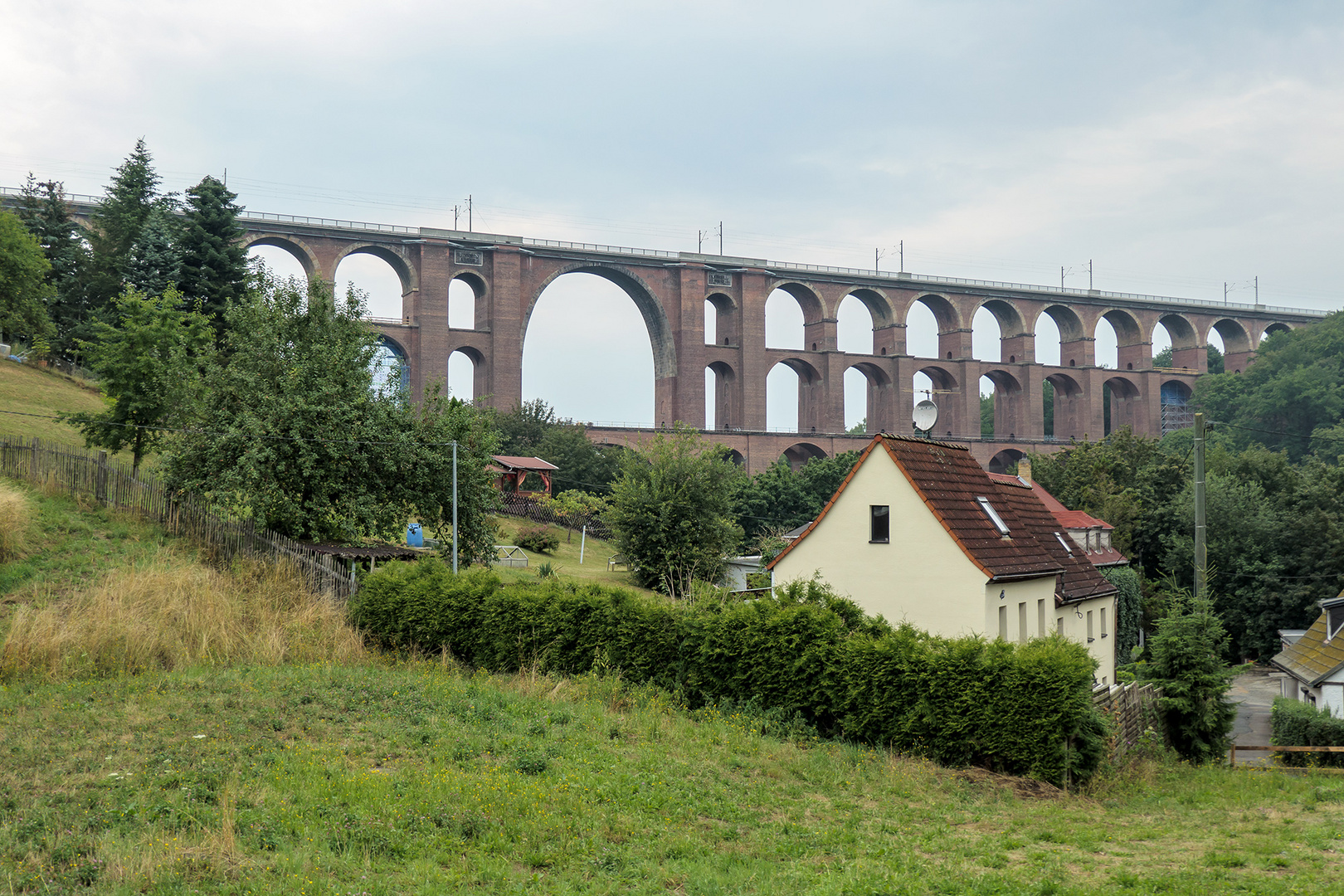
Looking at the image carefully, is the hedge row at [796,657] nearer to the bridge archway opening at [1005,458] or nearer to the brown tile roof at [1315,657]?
the brown tile roof at [1315,657]

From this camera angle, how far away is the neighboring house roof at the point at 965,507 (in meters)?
17.7

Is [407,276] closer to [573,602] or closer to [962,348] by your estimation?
[962,348]

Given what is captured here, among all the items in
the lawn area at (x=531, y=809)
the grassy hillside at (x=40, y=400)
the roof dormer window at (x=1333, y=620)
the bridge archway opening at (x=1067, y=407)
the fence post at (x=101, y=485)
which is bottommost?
the roof dormer window at (x=1333, y=620)

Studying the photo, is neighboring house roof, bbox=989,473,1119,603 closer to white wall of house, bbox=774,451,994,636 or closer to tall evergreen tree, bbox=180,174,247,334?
white wall of house, bbox=774,451,994,636

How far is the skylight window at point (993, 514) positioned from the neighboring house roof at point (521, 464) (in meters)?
32.3

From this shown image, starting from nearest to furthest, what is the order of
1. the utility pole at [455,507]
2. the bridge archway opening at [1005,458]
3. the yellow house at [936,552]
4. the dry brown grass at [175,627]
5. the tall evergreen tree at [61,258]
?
the dry brown grass at [175,627] → the yellow house at [936,552] → the utility pole at [455,507] → the tall evergreen tree at [61,258] → the bridge archway opening at [1005,458]

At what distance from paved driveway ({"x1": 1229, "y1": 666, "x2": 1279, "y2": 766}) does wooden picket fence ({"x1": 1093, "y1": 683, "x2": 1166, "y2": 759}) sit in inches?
112

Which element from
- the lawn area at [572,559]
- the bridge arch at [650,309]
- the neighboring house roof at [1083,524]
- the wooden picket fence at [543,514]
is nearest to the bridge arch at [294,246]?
the bridge arch at [650,309]

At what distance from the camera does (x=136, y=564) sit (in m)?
18.2

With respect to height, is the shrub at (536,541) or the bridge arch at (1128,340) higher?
the bridge arch at (1128,340)

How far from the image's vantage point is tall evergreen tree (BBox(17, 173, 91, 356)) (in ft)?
155

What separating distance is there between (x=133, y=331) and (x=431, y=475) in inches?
376

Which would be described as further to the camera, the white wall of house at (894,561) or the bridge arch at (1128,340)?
the bridge arch at (1128,340)

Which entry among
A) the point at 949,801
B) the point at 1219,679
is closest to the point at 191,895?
the point at 949,801
